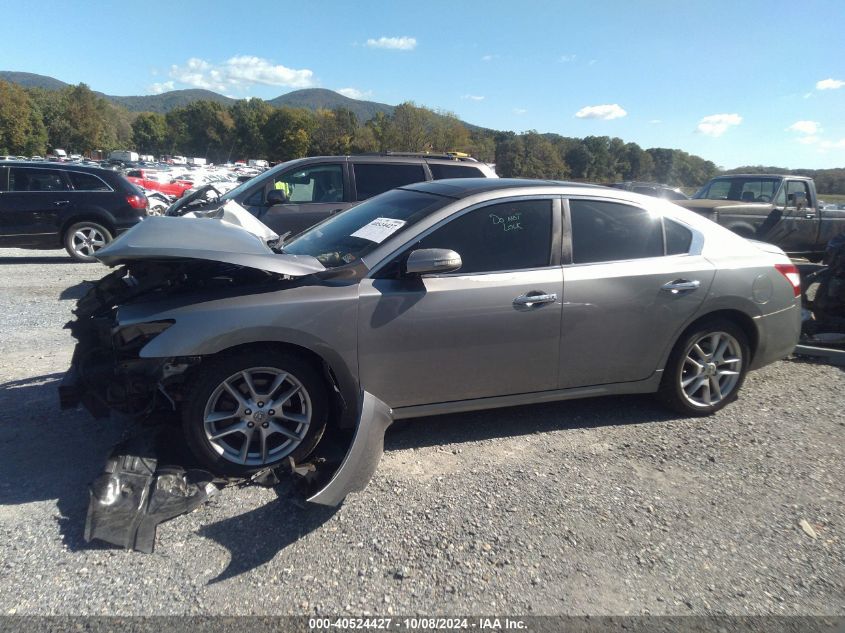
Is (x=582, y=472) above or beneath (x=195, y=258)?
beneath

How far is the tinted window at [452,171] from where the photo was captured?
8613mm

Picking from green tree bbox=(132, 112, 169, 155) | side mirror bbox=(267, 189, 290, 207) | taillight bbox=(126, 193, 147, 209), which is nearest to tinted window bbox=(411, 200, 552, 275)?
side mirror bbox=(267, 189, 290, 207)

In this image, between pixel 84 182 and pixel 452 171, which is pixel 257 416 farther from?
pixel 84 182

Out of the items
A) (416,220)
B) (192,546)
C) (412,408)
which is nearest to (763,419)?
(412,408)

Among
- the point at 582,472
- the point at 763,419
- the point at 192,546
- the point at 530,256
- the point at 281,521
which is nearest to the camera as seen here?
the point at 192,546

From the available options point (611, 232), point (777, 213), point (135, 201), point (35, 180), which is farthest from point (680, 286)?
point (35, 180)

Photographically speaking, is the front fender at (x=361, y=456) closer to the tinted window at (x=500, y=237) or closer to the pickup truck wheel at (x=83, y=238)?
the tinted window at (x=500, y=237)

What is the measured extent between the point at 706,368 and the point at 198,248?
11.6ft

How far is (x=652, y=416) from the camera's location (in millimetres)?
4398

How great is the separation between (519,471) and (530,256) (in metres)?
1.34

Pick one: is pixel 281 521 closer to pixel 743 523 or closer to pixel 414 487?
pixel 414 487

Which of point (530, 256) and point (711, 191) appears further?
point (711, 191)

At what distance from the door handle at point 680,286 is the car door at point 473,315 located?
82 cm

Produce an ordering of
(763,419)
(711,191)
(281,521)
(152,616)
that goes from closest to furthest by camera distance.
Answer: (152,616) < (281,521) < (763,419) < (711,191)
